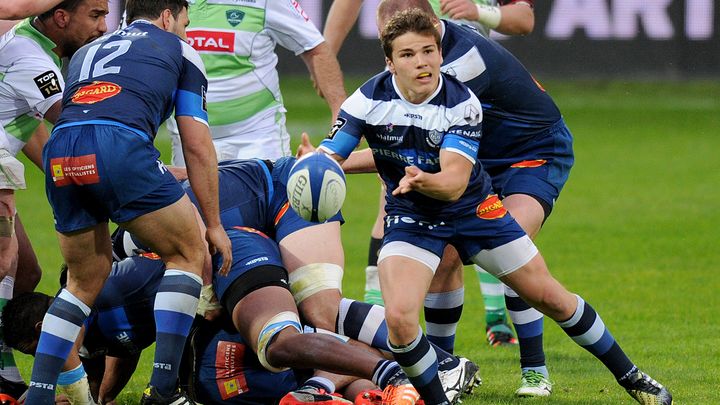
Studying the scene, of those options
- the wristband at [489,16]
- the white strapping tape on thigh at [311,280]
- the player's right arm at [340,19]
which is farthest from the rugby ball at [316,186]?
the player's right arm at [340,19]

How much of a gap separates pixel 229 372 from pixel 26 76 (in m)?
1.87

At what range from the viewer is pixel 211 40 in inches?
292

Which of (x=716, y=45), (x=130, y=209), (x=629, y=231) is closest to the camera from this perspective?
(x=130, y=209)

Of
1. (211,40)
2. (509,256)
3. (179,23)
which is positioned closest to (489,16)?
(211,40)

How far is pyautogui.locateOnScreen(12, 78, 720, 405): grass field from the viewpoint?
6621 mm

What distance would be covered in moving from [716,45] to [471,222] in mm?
16811

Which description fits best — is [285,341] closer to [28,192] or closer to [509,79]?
[509,79]

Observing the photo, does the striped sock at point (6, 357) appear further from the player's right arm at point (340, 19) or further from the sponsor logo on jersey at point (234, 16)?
the player's right arm at point (340, 19)

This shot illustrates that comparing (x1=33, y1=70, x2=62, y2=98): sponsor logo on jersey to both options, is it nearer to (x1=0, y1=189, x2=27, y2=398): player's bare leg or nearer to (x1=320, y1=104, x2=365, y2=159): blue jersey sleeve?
(x1=0, y1=189, x2=27, y2=398): player's bare leg

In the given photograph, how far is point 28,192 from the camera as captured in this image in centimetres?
1488

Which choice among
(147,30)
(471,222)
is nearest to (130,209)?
(147,30)

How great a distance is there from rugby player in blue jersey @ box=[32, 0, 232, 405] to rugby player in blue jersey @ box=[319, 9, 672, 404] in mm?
736

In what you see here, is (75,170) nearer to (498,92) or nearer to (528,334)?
(498,92)

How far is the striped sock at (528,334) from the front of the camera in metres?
6.20
